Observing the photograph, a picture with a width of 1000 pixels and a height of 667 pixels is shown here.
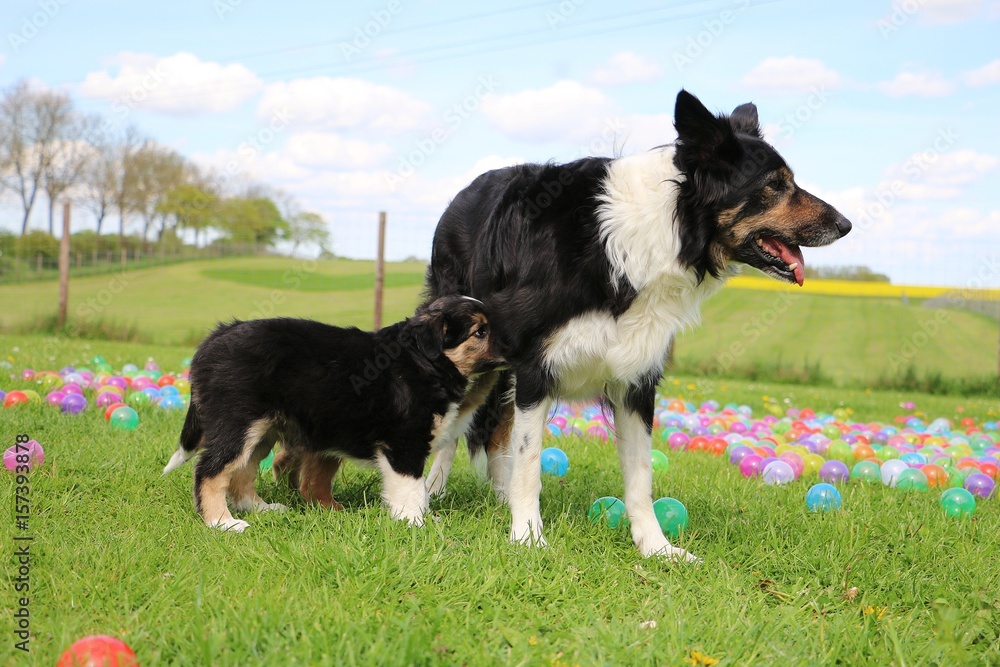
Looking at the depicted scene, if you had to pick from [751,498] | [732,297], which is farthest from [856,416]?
[732,297]

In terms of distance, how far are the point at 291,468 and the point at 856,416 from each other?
8731 mm

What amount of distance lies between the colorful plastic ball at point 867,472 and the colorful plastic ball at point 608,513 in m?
2.53

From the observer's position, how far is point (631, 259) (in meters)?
3.72

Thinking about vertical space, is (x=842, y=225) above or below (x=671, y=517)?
above

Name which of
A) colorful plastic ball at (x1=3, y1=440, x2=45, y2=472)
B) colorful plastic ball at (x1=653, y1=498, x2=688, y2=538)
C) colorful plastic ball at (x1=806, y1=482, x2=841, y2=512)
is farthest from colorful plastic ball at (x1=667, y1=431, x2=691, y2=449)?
colorful plastic ball at (x1=3, y1=440, x2=45, y2=472)

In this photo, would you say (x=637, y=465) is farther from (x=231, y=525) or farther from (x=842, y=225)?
(x=231, y=525)

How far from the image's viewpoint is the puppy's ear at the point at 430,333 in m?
4.40

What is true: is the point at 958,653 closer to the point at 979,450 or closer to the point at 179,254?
the point at 979,450

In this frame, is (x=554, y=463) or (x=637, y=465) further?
(x=554, y=463)

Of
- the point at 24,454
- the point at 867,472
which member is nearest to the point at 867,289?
the point at 867,472

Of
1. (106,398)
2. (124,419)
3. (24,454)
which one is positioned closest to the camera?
(24,454)

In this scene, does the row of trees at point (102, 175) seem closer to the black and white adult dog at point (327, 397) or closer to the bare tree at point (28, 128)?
the bare tree at point (28, 128)

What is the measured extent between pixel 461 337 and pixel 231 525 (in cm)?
154

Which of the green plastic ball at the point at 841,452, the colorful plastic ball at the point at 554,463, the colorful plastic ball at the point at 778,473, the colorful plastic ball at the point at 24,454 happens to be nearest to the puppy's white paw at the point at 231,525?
the colorful plastic ball at the point at 24,454
